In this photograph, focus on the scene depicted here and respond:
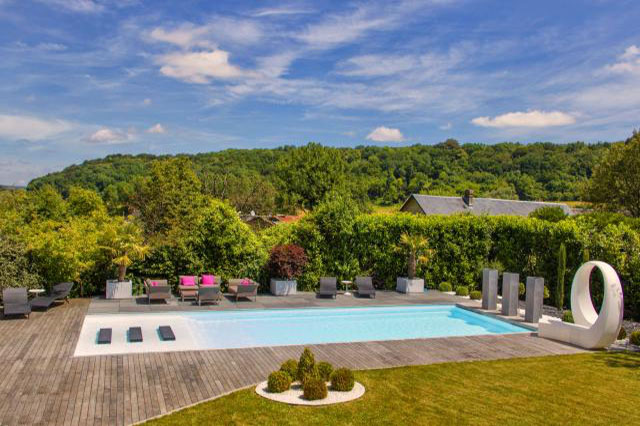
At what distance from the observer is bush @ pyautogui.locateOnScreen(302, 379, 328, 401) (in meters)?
→ 8.42

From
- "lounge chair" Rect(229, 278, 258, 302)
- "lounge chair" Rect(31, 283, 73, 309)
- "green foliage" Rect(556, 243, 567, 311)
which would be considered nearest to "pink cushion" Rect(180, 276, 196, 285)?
"lounge chair" Rect(229, 278, 258, 302)

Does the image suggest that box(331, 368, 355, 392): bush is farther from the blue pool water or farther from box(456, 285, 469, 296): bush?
box(456, 285, 469, 296): bush

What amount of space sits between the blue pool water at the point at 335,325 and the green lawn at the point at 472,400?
147 inches

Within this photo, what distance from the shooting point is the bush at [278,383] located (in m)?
8.75

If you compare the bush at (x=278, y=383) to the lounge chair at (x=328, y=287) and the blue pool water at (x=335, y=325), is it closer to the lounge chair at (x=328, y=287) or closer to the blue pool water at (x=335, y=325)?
the blue pool water at (x=335, y=325)

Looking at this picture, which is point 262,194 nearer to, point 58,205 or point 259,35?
point 58,205

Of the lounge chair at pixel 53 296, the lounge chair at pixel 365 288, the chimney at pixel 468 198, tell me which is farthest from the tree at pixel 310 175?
the lounge chair at pixel 53 296

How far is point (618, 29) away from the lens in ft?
61.4

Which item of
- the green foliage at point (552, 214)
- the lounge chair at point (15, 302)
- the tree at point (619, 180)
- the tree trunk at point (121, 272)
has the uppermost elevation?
the tree at point (619, 180)

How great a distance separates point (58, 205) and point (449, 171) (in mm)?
53366

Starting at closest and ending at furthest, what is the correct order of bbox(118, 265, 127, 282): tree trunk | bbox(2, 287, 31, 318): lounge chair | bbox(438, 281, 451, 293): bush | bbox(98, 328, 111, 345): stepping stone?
bbox(98, 328, 111, 345): stepping stone, bbox(2, 287, 31, 318): lounge chair, bbox(118, 265, 127, 282): tree trunk, bbox(438, 281, 451, 293): bush

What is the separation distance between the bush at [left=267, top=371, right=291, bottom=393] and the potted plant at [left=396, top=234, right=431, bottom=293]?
12855mm

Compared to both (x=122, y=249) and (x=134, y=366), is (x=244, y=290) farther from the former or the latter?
(x=134, y=366)

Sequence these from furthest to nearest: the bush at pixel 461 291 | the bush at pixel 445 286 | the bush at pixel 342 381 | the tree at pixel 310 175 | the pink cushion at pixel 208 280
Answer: the tree at pixel 310 175 < the bush at pixel 445 286 < the bush at pixel 461 291 < the pink cushion at pixel 208 280 < the bush at pixel 342 381
